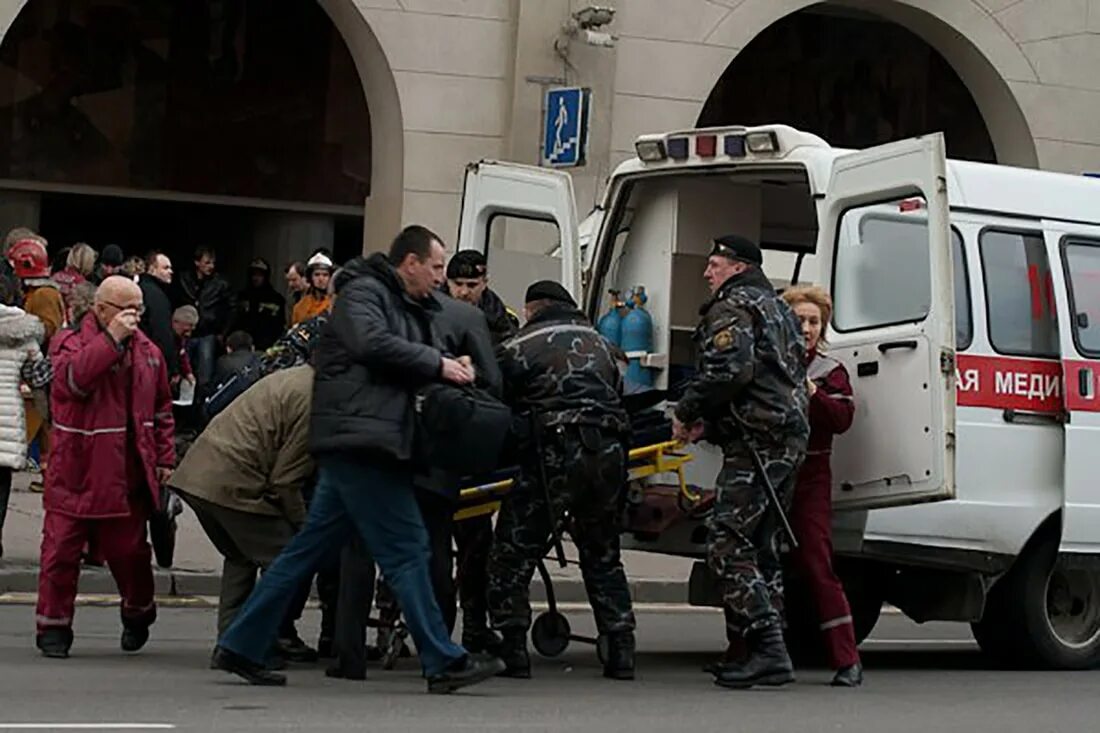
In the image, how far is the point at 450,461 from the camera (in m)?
10.1

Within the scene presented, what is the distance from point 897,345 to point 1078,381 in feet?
4.09

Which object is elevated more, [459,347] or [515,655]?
[459,347]

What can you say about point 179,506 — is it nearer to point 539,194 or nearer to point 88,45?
point 539,194

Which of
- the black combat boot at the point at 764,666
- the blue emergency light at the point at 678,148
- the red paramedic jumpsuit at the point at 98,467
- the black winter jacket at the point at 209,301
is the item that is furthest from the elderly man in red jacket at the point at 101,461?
the black winter jacket at the point at 209,301

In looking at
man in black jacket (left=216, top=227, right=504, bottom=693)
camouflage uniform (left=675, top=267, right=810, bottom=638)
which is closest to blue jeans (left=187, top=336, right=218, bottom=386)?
camouflage uniform (left=675, top=267, right=810, bottom=638)

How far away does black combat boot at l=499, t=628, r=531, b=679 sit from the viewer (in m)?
11.1

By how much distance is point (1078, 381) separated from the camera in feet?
39.9

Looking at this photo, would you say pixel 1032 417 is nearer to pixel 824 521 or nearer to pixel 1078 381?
pixel 1078 381

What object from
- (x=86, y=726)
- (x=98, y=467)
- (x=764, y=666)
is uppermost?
(x=98, y=467)

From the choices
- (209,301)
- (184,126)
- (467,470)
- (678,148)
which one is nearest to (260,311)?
(209,301)

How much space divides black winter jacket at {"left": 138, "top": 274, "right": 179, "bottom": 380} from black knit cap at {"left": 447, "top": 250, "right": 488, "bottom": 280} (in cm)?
501

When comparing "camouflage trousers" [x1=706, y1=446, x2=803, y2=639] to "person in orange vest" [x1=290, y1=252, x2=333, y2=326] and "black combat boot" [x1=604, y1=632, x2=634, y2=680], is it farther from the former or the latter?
"person in orange vest" [x1=290, y1=252, x2=333, y2=326]

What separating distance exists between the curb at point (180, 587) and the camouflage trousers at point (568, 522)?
3.65m

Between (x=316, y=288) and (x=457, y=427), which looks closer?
(x=457, y=427)
